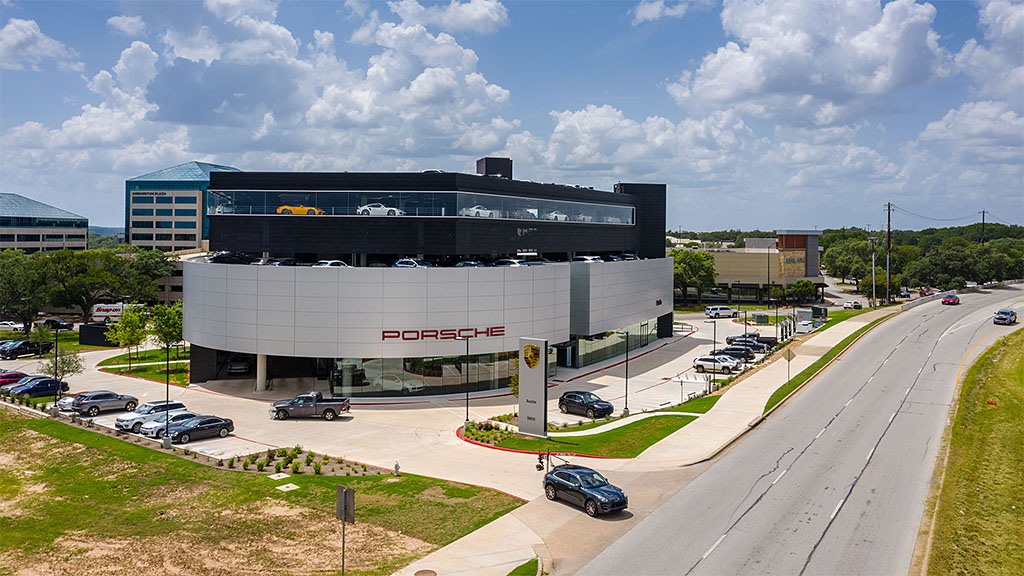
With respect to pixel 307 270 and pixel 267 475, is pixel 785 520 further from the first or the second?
pixel 307 270

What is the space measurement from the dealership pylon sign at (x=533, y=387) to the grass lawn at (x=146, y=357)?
4492 cm

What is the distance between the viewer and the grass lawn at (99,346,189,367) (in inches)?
2606

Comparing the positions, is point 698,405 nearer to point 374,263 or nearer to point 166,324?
point 374,263

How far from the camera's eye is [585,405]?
→ 44.4 meters

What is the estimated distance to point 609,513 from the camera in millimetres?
25250

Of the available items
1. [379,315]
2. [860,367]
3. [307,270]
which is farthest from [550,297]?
[860,367]

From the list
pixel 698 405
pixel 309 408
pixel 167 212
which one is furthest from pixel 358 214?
pixel 167 212

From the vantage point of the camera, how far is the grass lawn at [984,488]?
69.6 feet

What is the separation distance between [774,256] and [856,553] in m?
108

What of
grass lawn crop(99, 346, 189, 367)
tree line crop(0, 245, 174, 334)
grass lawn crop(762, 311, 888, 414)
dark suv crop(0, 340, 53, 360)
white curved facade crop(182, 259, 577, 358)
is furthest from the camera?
tree line crop(0, 245, 174, 334)

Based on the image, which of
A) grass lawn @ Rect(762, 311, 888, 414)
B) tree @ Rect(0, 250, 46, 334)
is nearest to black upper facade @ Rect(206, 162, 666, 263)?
grass lawn @ Rect(762, 311, 888, 414)

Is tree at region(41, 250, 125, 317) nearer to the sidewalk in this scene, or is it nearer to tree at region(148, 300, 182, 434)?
tree at region(148, 300, 182, 434)

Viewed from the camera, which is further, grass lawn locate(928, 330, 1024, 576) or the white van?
the white van

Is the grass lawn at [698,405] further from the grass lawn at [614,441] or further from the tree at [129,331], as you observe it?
the tree at [129,331]
